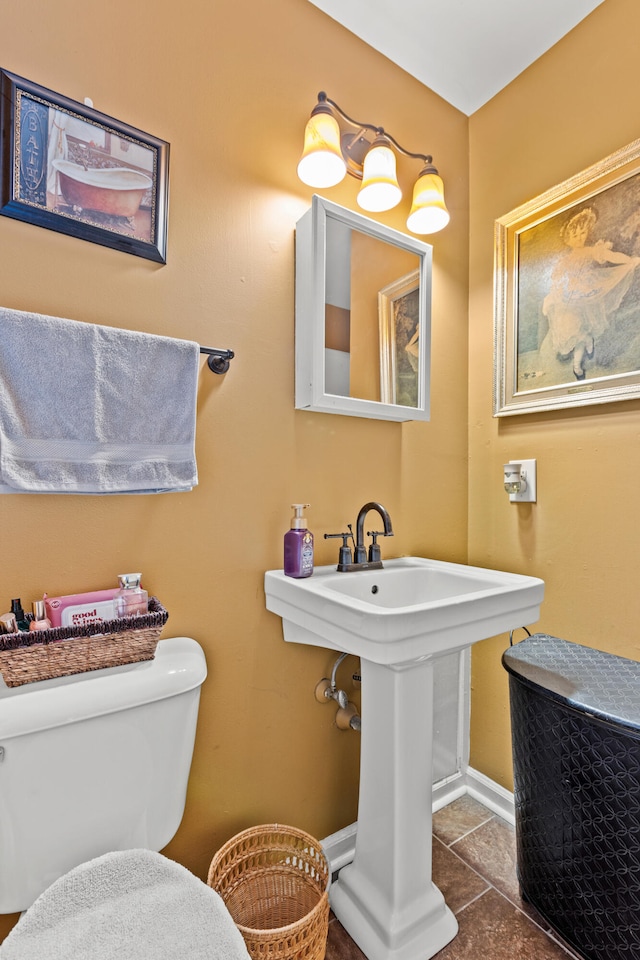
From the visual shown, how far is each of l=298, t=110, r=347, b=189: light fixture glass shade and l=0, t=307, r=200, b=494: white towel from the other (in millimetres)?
594

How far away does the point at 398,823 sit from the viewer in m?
1.00

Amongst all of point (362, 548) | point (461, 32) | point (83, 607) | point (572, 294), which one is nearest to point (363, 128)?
point (461, 32)

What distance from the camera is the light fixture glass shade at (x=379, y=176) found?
4.15ft

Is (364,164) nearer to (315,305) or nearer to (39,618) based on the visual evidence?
(315,305)

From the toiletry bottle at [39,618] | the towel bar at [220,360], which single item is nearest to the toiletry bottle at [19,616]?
the toiletry bottle at [39,618]

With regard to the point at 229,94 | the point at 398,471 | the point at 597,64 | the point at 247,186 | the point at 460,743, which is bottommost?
the point at 460,743

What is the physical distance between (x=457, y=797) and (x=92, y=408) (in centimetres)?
163

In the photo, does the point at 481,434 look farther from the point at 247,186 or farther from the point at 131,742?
the point at 131,742

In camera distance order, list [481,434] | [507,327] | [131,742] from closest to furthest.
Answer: [131,742] → [507,327] → [481,434]

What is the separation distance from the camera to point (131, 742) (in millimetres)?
828

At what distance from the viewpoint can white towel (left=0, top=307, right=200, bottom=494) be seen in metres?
0.80

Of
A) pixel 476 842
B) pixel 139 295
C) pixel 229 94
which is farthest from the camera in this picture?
pixel 476 842

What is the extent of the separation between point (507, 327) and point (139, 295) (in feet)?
3.63

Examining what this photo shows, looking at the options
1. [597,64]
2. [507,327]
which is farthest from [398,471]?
[597,64]
